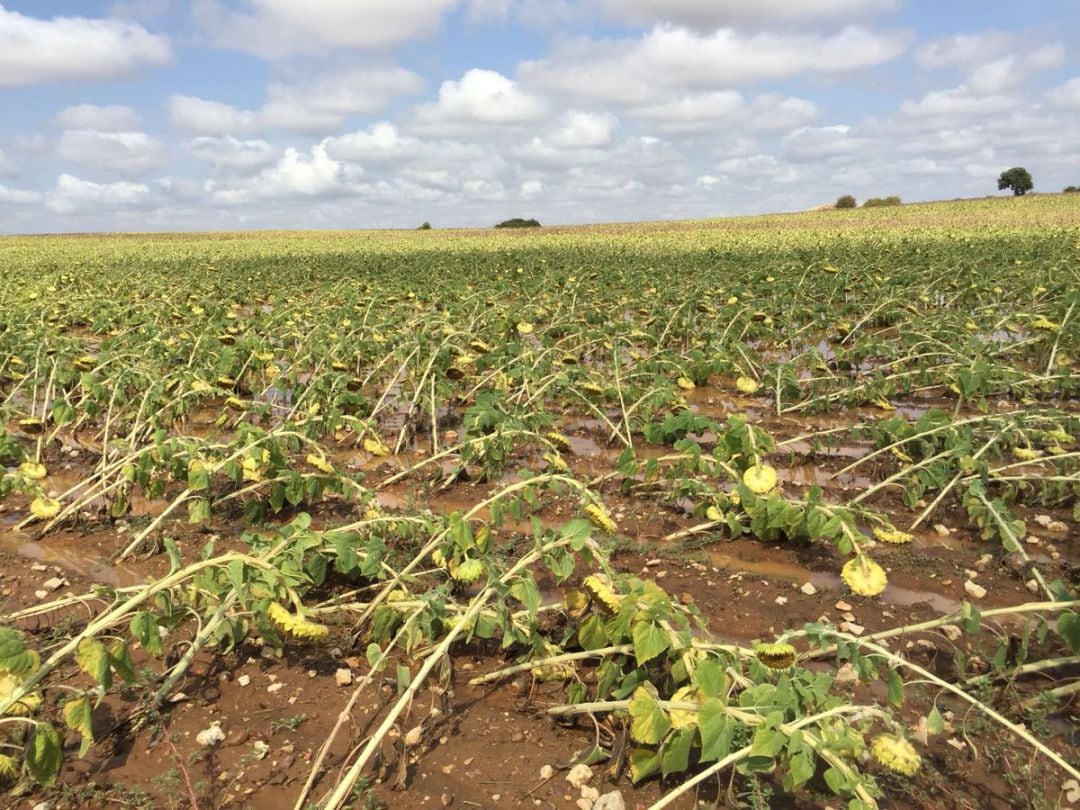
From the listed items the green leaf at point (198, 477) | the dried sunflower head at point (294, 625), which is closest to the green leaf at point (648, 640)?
the dried sunflower head at point (294, 625)

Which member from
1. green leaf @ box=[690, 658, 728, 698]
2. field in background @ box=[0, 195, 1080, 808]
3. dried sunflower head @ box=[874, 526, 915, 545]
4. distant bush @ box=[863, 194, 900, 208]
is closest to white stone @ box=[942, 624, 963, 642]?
field in background @ box=[0, 195, 1080, 808]

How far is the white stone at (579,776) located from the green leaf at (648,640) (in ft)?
1.18

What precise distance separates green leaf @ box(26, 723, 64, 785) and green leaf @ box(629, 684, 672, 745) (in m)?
1.42

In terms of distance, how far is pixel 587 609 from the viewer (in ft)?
7.95

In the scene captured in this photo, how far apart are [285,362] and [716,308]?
5.36 m

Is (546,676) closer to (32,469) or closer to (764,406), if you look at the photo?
(32,469)

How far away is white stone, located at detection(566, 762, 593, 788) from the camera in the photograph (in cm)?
187

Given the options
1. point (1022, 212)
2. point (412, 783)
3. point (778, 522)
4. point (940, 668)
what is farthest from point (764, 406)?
point (1022, 212)

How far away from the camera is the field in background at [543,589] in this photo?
1.81 meters

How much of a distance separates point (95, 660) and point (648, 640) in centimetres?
140

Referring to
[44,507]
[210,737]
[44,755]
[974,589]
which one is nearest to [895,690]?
[974,589]

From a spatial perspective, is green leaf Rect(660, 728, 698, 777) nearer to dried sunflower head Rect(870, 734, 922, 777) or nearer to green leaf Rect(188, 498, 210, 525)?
dried sunflower head Rect(870, 734, 922, 777)

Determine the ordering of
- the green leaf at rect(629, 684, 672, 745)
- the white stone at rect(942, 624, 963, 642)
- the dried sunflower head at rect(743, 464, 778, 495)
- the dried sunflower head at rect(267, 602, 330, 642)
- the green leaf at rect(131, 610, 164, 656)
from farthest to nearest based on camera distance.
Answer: the dried sunflower head at rect(743, 464, 778, 495) < the white stone at rect(942, 624, 963, 642) < the dried sunflower head at rect(267, 602, 330, 642) < the green leaf at rect(131, 610, 164, 656) < the green leaf at rect(629, 684, 672, 745)

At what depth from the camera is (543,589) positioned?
9.62ft
